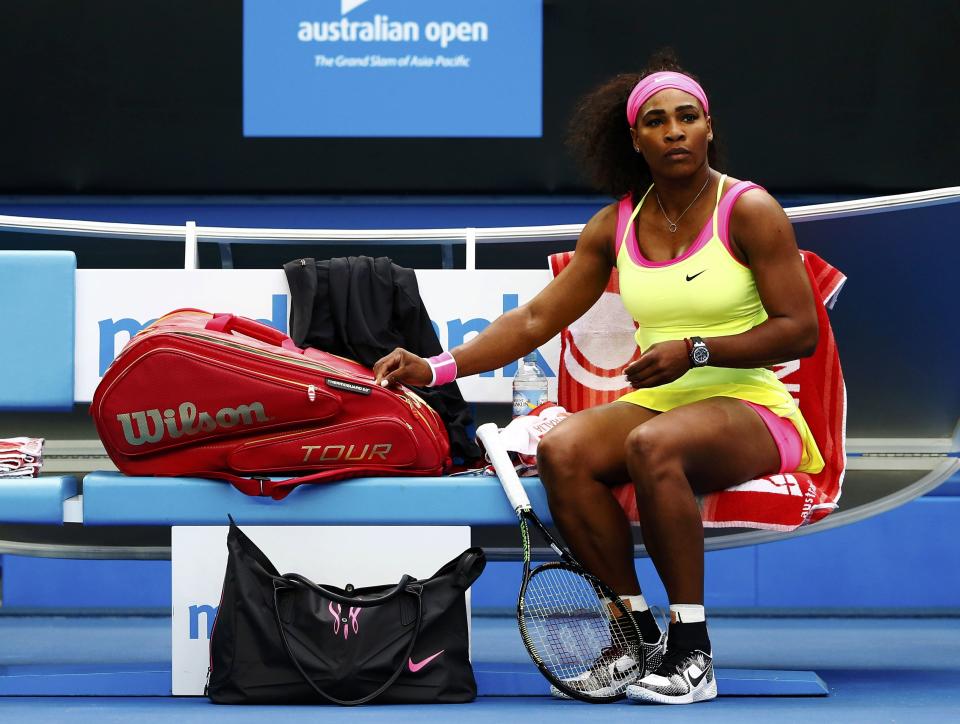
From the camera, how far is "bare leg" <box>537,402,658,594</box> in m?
2.60

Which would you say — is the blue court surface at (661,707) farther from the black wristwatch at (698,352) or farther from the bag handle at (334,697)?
the black wristwatch at (698,352)

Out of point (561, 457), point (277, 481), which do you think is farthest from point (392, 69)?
point (561, 457)

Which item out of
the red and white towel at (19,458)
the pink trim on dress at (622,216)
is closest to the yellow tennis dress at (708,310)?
the pink trim on dress at (622,216)

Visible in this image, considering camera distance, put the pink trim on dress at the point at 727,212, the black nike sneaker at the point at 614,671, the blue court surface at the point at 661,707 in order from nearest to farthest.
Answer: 1. the blue court surface at the point at 661,707
2. the black nike sneaker at the point at 614,671
3. the pink trim on dress at the point at 727,212

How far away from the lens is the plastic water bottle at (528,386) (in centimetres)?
322

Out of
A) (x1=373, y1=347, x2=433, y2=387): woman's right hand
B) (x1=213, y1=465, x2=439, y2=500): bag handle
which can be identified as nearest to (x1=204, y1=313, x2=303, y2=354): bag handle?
(x1=373, y1=347, x2=433, y2=387): woman's right hand

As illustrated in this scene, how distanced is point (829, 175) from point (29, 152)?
2608 mm

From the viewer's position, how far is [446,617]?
2568 mm

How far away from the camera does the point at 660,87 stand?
281cm

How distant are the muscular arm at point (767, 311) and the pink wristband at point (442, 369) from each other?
0.45 m

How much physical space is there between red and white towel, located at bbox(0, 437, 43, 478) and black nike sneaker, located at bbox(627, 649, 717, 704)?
1.45m

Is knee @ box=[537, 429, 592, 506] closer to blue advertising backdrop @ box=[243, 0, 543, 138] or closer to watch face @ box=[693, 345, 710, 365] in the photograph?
Result: watch face @ box=[693, 345, 710, 365]

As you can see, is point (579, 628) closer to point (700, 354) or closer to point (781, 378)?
point (700, 354)

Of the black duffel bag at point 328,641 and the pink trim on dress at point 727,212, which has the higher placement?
the pink trim on dress at point 727,212
